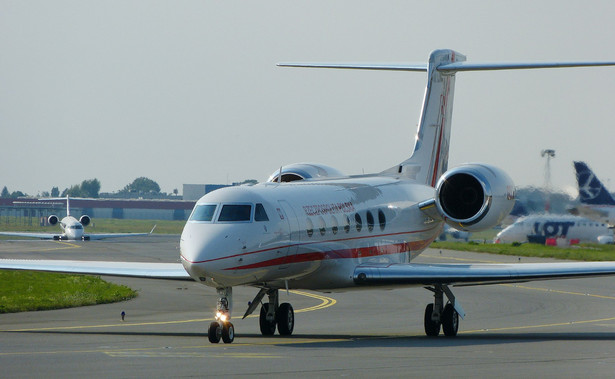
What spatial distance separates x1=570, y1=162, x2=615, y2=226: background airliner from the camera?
179ft

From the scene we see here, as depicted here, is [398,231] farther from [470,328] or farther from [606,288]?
[606,288]

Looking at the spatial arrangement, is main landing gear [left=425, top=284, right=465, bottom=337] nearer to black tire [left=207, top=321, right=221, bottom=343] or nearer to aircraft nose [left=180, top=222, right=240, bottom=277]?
black tire [left=207, top=321, right=221, bottom=343]

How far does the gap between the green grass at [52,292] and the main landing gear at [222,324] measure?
1019 centimetres

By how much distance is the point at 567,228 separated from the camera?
61.0 metres

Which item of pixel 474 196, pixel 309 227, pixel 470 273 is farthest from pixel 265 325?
pixel 474 196

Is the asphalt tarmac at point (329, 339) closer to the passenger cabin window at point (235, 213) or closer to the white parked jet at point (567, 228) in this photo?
the passenger cabin window at point (235, 213)

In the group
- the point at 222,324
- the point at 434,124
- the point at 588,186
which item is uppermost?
the point at 434,124

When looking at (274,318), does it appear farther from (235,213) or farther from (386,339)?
(235,213)

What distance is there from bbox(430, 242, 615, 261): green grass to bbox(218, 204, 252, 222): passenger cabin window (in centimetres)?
3646

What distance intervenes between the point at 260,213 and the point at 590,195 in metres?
38.7

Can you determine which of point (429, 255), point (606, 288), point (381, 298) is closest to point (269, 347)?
point (381, 298)

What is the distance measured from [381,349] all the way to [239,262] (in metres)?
3.12

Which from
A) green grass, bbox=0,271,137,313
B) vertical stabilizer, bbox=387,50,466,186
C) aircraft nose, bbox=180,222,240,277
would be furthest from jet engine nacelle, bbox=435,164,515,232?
green grass, bbox=0,271,137,313

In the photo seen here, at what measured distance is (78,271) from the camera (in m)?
23.2
